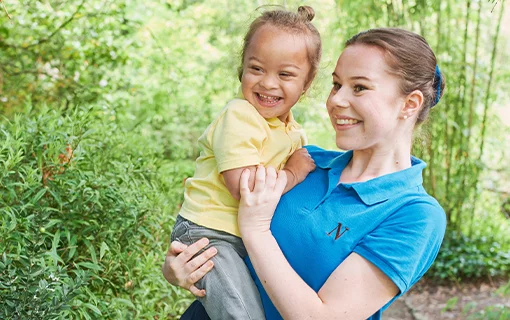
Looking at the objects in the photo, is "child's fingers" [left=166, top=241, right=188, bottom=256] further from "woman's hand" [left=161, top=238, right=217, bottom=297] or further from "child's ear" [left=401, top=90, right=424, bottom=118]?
"child's ear" [left=401, top=90, right=424, bottom=118]

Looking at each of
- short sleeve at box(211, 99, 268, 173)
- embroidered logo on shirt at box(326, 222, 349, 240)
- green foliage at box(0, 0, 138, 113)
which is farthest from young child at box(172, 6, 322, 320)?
green foliage at box(0, 0, 138, 113)

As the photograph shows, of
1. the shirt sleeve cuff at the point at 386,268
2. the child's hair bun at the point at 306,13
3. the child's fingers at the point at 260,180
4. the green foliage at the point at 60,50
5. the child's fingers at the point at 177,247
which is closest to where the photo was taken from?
the shirt sleeve cuff at the point at 386,268

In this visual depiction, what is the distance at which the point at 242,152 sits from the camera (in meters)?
1.86

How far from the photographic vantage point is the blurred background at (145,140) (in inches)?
90.8

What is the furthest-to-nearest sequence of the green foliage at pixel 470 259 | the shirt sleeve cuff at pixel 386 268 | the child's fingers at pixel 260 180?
the green foliage at pixel 470 259, the child's fingers at pixel 260 180, the shirt sleeve cuff at pixel 386 268

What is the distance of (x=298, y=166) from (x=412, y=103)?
38 cm

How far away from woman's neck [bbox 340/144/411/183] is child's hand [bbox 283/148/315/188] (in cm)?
11

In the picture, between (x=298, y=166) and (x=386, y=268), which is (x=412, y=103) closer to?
(x=298, y=166)

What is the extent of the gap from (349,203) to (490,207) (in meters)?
4.75

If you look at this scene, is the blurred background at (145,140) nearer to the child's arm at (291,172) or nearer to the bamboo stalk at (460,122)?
the bamboo stalk at (460,122)

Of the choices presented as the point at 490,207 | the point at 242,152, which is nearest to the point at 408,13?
the point at 490,207

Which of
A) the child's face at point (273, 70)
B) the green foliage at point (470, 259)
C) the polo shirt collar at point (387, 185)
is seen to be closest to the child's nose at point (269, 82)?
the child's face at point (273, 70)

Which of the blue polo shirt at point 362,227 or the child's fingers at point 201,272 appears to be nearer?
the blue polo shirt at point 362,227

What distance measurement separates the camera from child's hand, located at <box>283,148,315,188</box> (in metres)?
A: 1.93
